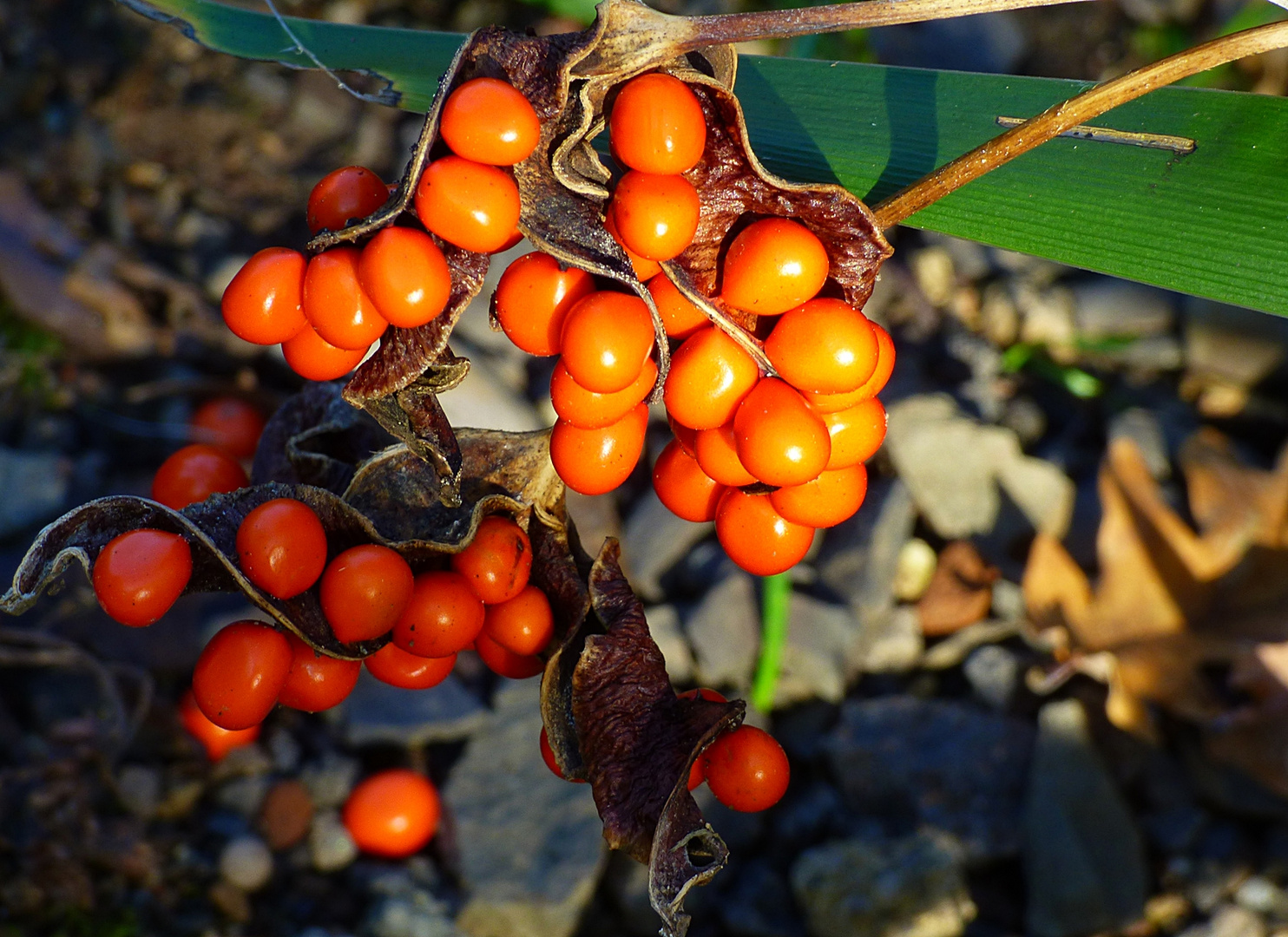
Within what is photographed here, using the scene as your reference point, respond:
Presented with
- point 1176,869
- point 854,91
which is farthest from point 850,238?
point 1176,869

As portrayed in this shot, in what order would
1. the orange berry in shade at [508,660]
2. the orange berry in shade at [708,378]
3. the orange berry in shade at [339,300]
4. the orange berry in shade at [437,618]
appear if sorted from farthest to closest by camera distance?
1. the orange berry in shade at [508,660]
2. the orange berry in shade at [437,618]
3. the orange berry in shade at [708,378]
4. the orange berry in shade at [339,300]

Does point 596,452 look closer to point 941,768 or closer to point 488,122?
point 488,122

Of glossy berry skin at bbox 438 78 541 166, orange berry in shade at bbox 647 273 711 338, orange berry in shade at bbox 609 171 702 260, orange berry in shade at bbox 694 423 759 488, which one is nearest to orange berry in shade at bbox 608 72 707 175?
orange berry in shade at bbox 609 171 702 260

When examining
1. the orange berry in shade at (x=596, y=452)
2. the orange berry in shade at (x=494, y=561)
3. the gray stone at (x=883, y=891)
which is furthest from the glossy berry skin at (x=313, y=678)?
the gray stone at (x=883, y=891)

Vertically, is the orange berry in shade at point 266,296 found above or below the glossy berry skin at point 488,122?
below

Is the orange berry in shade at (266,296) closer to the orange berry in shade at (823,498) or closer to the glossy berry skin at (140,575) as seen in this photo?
the glossy berry skin at (140,575)

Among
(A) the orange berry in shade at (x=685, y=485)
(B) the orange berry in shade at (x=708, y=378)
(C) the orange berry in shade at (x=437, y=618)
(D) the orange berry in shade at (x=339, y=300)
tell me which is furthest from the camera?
(A) the orange berry in shade at (x=685, y=485)

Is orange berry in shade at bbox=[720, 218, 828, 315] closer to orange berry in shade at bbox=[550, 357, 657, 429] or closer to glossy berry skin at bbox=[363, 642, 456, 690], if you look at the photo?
orange berry in shade at bbox=[550, 357, 657, 429]
